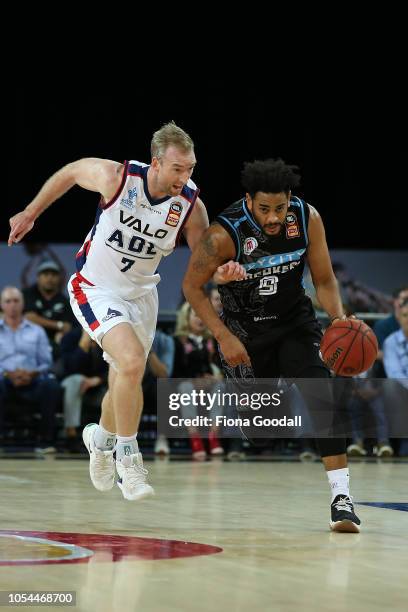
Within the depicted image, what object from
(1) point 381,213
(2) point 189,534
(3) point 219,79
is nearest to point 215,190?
(3) point 219,79

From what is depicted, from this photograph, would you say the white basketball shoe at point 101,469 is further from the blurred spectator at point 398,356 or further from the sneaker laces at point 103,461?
the blurred spectator at point 398,356

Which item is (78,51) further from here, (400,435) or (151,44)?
(400,435)

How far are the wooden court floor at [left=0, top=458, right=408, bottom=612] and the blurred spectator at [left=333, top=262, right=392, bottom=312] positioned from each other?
169 inches

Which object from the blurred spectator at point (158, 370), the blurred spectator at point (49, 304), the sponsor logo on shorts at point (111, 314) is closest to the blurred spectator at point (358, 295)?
the blurred spectator at point (158, 370)

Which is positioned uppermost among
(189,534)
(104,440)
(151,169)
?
(151,169)

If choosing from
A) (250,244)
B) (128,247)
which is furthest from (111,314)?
(250,244)

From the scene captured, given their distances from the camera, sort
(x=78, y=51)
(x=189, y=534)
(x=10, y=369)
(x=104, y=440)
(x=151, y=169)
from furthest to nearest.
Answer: (x=78, y=51) < (x=10, y=369) < (x=104, y=440) < (x=151, y=169) < (x=189, y=534)

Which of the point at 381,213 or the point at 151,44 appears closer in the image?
the point at 151,44

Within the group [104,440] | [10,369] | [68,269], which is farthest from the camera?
[68,269]

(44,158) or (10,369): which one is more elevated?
(44,158)

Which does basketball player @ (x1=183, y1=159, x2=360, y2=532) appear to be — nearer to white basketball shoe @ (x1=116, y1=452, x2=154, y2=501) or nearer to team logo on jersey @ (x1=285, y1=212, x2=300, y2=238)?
team logo on jersey @ (x1=285, y1=212, x2=300, y2=238)

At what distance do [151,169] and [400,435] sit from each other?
632cm

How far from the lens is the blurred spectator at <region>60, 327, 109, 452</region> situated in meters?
10.2

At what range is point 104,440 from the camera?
5.41 m
